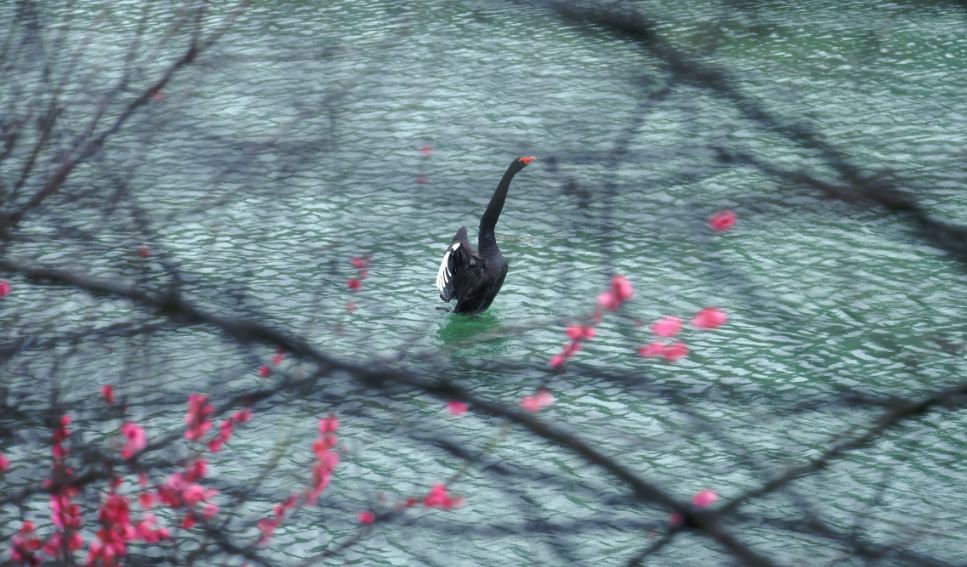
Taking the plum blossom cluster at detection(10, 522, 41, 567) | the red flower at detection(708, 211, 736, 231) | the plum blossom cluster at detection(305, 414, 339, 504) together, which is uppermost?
the red flower at detection(708, 211, 736, 231)

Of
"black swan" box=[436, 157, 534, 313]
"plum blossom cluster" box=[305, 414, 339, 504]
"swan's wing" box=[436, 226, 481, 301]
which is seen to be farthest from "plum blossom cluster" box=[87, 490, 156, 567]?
A: "black swan" box=[436, 157, 534, 313]

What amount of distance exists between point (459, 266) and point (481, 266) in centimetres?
20

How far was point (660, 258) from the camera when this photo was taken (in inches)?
371

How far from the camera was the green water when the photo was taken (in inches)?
211

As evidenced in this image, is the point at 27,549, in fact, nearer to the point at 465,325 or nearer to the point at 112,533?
the point at 112,533

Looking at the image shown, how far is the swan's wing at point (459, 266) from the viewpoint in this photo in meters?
7.89

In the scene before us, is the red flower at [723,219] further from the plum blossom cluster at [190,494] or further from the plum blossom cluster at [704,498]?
the plum blossom cluster at [190,494]

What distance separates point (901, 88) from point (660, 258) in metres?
4.96

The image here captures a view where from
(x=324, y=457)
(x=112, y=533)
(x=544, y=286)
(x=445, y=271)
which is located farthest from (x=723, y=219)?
(x=544, y=286)

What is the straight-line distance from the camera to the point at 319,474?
6480mm

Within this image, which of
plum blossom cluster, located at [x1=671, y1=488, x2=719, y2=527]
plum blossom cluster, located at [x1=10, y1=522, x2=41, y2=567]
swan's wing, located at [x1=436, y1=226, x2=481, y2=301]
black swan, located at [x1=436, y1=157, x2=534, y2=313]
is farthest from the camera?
black swan, located at [x1=436, y1=157, x2=534, y2=313]

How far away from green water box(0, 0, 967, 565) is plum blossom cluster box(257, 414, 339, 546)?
0.27 ft

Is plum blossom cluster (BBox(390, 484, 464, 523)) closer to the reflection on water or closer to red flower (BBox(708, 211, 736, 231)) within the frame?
the reflection on water

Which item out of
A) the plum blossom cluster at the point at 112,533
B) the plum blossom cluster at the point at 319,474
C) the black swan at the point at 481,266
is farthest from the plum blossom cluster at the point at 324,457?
the black swan at the point at 481,266
